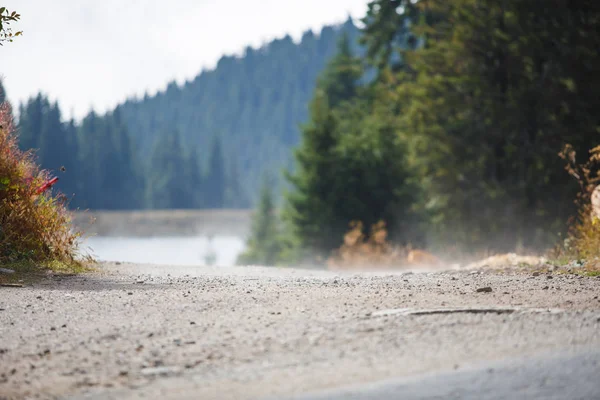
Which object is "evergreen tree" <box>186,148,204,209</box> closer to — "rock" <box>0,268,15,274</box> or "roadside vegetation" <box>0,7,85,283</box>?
"roadside vegetation" <box>0,7,85,283</box>

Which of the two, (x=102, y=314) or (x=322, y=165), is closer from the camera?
(x=102, y=314)

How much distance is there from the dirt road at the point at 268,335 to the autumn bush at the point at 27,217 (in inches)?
109

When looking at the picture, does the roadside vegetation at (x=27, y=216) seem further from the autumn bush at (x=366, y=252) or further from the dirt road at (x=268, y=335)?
the autumn bush at (x=366, y=252)

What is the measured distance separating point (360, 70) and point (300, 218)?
971 centimetres

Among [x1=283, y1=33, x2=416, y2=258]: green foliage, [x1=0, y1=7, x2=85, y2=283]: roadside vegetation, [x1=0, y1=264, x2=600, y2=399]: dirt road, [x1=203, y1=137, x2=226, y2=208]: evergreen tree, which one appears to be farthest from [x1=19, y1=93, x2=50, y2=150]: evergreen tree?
[x1=203, y1=137, x2=226, y2=208]: evergreen tree

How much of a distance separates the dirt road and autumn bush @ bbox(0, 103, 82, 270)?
2.76m

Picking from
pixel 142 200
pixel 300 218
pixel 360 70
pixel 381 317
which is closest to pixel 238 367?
pixel 381 317

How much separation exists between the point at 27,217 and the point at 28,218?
0.02 meters

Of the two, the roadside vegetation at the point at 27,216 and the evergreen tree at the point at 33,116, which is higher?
the evergreen tree at the point at 33,116

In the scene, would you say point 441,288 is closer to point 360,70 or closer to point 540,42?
point 540,42

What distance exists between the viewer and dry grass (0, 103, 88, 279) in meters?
10.9

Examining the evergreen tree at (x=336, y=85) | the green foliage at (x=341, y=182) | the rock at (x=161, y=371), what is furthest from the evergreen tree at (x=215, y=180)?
the rock at (x=161, y=371)

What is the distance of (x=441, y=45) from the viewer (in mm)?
23766

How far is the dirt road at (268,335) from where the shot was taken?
4738 mm
